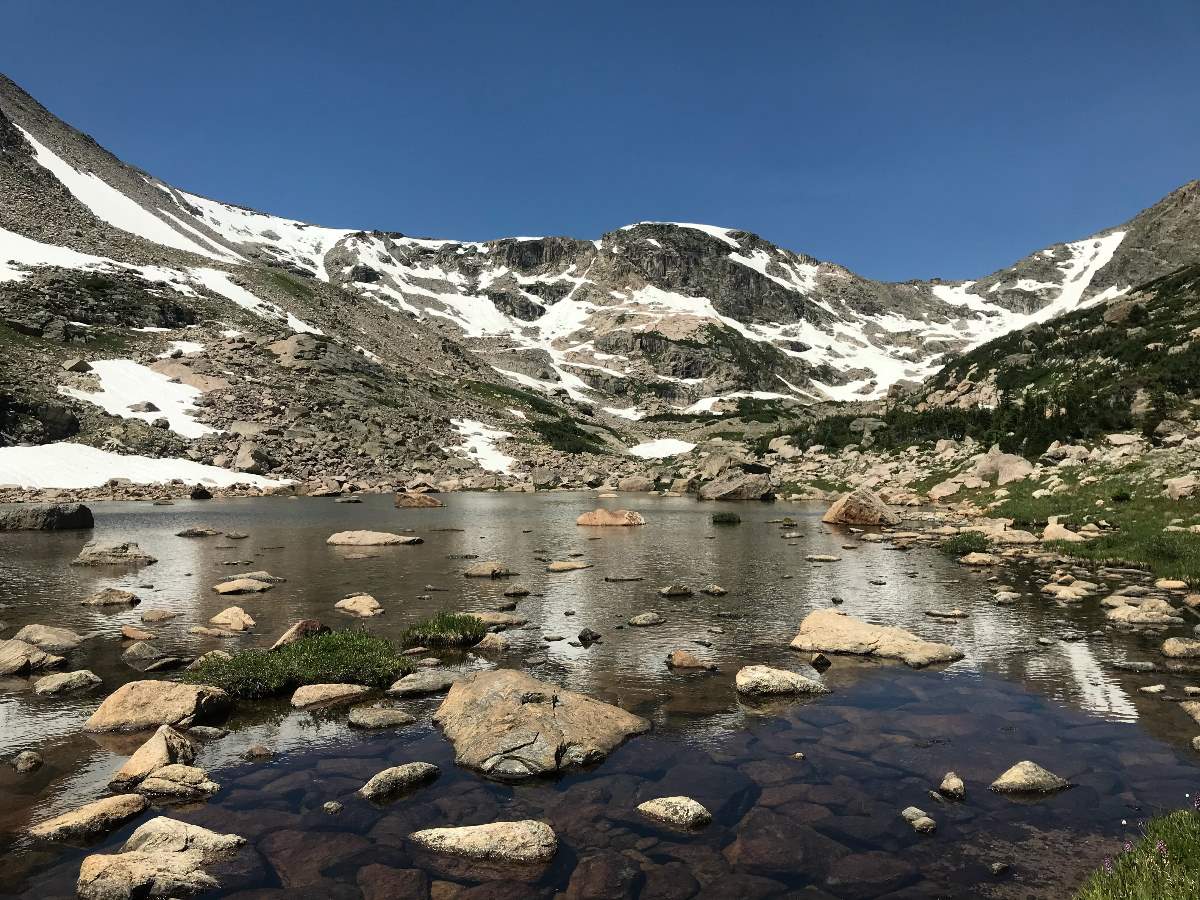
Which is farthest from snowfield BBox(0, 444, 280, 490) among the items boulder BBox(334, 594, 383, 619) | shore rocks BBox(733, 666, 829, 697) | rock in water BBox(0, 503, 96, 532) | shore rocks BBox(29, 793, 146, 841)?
shore rocks BBox(733, 666, 829, 697)

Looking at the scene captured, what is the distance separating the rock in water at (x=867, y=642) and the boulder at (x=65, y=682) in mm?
16829

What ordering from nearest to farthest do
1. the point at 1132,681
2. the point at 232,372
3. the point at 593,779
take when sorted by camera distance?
1. the point at 593,779
2. the point at 1132,681
3. the point at 232,372

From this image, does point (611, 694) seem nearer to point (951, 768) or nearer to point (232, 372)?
point (951, 768)

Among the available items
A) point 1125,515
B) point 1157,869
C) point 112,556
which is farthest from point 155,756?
point 1125,515

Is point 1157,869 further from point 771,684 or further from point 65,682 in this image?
point 65,682

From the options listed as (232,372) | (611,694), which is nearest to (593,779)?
(611,694)

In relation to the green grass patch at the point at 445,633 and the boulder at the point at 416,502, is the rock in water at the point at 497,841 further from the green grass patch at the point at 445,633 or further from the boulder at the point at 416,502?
the boulder at the point at 416,502

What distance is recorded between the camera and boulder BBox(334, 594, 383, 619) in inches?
869

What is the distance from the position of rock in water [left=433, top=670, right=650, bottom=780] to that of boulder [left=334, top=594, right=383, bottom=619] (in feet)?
31.4

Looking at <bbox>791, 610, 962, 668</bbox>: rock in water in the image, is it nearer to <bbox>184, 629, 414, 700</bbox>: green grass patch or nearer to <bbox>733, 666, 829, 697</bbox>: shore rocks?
<bbox>733, 666, 829, 697</bbox>: shore rocks

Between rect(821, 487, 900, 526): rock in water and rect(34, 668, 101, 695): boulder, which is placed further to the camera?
rect(821, 487, 900, 526): rock in water

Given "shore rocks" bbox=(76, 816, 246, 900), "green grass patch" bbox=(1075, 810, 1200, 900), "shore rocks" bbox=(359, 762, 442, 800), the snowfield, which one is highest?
the snowfield

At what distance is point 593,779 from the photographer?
10.5 m

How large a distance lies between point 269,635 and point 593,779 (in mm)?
12864
